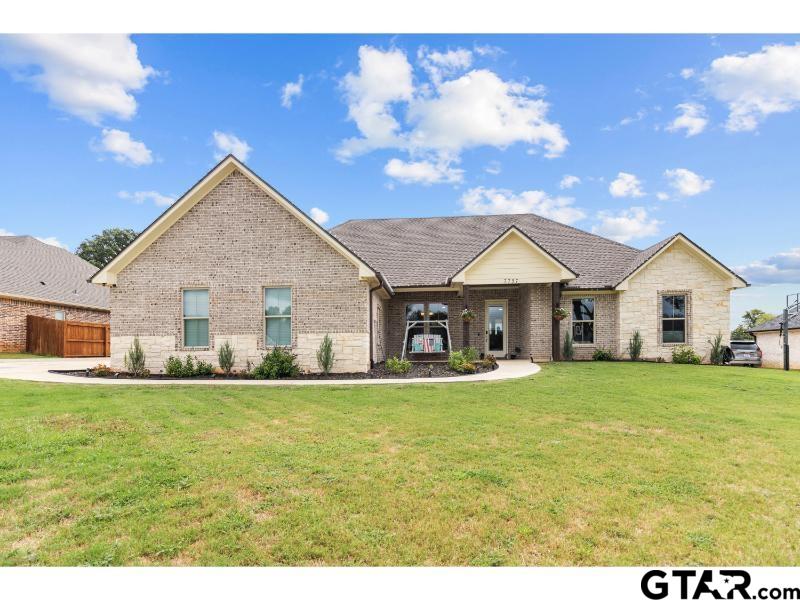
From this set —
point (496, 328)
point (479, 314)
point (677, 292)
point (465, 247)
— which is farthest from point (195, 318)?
point (677, 292)

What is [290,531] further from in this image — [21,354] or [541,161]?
[21,354]

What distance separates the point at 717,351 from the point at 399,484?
17.9m

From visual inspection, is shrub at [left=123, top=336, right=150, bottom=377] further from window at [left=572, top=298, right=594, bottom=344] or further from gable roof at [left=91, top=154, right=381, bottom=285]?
window at [left=572, top=298, right=594, bottom=344]

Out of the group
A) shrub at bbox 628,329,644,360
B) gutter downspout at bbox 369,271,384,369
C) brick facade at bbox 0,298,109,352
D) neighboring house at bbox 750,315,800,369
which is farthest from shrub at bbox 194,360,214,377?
neighboring house at bbox 750,315,800,369

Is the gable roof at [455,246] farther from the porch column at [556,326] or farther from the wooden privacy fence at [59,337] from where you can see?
Result: the wooden privacy fence at [59,337]

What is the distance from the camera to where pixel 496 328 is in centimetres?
1886

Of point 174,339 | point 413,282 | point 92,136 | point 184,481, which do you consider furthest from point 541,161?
point 184,481

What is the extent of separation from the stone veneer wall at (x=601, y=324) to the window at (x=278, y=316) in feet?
37.1

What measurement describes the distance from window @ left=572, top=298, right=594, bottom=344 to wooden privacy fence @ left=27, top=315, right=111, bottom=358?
24.9 meters

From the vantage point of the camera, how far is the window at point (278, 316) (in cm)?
1359

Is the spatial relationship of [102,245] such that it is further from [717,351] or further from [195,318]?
[717,351]

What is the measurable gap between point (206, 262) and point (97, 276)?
3.43 meters

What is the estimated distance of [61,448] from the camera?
5332mm

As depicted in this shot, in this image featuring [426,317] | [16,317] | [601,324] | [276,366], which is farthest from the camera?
[16,317]
